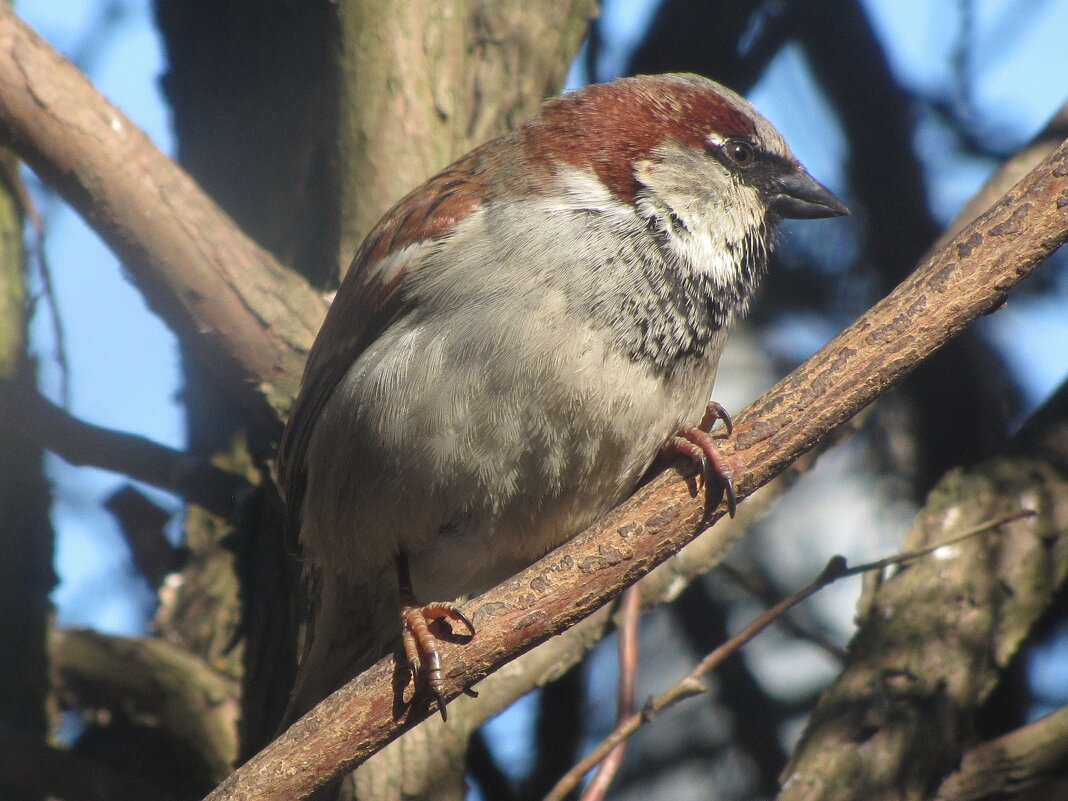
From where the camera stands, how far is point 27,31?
3523 mm

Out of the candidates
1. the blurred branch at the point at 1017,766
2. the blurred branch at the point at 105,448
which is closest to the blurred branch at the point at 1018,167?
the blurred branch at the point at 1017,766

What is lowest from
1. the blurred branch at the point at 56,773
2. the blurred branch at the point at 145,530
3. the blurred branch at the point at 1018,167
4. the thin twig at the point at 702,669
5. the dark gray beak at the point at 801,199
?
the thin twig at the point at 702,669

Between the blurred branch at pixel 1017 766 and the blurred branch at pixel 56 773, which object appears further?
the blurred branch at pixel 56 773

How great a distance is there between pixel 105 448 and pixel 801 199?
2.31 m

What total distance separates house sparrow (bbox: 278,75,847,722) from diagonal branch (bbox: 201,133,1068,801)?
13 centimetres

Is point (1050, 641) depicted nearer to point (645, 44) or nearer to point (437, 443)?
point (437, 443)

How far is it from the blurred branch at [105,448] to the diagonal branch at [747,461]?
1.47m

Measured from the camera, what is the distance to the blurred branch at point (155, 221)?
3.46m

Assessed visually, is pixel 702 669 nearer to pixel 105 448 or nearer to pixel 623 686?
pixel 623 686

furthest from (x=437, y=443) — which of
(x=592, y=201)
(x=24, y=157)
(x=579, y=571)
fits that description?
(x=24, y=157)

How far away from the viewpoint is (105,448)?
3.62 meters

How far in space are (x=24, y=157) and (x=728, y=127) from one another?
2179 mm

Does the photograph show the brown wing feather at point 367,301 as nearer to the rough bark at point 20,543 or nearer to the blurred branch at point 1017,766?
the rough bark at point 20,543

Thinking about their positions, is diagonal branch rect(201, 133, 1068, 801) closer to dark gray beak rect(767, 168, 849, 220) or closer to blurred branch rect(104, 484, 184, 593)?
dark gray beak rect(767, 168, 849, 220)
